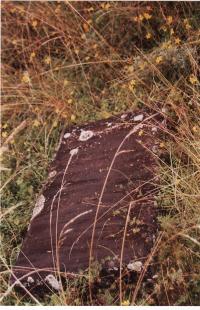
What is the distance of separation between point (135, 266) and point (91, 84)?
1703mm

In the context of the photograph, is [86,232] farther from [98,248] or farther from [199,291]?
[199,291]

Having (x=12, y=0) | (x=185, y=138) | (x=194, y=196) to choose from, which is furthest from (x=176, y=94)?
(x=12, y=0)

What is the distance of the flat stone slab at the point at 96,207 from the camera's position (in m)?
2.42

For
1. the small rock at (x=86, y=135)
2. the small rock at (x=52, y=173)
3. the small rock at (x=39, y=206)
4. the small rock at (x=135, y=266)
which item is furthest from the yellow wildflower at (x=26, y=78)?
the small rock at (x=135, y=266)

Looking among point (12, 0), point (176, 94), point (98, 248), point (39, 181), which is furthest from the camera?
point (12, 0)

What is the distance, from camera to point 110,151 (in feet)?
9.73

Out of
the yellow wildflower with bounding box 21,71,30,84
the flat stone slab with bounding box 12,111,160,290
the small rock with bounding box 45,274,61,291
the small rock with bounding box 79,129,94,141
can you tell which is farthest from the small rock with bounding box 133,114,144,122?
the small rock with bounding box 45,274,61,291

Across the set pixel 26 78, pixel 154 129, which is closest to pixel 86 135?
pixel 154 129

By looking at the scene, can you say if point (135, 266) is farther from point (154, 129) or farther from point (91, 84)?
point (91, 84)

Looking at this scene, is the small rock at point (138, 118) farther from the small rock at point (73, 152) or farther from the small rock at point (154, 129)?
the small rock at point (73, 152)

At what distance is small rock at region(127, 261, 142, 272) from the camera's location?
2283 mm

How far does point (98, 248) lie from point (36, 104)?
5.09 feet

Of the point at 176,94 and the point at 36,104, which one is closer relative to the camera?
the point at 176,94

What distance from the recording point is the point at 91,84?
3686mm
